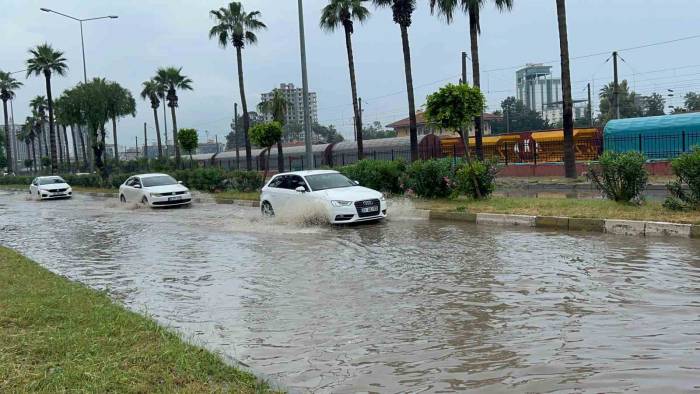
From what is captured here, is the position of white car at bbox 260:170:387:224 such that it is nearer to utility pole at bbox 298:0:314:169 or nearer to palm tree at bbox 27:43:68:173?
utility pole at bbox 298:0:314:169

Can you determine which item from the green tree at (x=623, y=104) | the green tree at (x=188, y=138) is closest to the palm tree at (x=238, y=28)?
the green tree at (x=188, y=138)

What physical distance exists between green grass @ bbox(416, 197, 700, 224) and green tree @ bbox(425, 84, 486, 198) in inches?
73.2

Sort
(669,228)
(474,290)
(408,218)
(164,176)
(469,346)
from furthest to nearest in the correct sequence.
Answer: (164,176), (408,218), (669,228), (474,290), (469,346)

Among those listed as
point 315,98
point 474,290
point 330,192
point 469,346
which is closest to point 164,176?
point 330,192

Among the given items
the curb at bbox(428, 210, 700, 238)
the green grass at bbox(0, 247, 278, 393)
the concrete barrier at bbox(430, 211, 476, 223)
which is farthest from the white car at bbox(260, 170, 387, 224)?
the green grass at bbox(0, 247, 278, 393)

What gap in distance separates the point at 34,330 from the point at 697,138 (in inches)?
1116

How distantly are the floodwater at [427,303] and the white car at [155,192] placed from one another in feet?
32.5

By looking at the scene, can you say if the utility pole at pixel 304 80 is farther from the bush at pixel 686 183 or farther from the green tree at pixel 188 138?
the green tree at pixel 188 138

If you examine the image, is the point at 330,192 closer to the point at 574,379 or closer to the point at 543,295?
the point at 543,295

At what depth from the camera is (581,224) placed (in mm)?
12055

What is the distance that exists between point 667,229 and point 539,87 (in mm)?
65097

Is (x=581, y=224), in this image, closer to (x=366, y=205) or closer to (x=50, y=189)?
(x=366, y=205)

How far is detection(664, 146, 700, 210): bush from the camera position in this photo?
11.5 m

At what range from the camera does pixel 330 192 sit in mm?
14625
